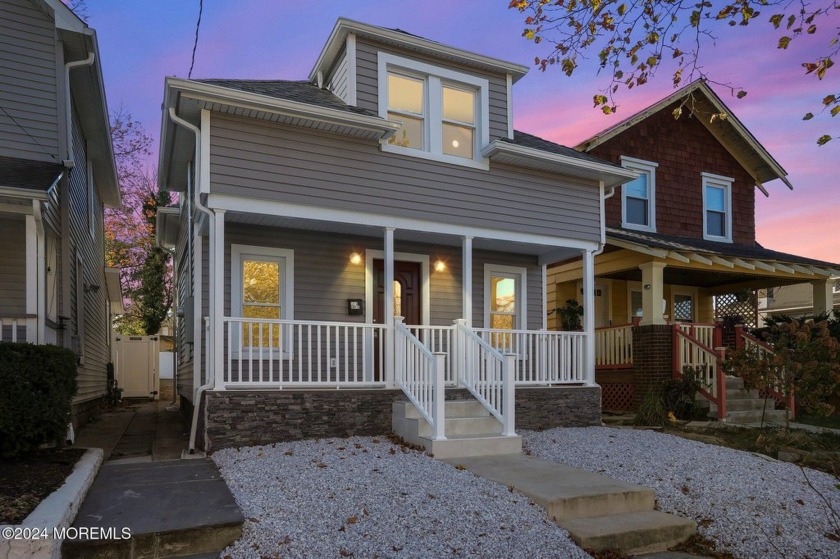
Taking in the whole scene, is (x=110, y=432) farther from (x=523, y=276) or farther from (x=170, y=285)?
Result: (x=170, y=285)

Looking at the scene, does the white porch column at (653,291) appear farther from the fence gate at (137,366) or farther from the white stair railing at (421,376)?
the fence gate at (137,366)

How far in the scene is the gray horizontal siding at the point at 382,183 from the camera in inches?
307

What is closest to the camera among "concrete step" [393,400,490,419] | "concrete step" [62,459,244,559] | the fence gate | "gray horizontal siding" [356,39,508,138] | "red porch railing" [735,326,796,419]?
"concrete step" [62,459,244,559]

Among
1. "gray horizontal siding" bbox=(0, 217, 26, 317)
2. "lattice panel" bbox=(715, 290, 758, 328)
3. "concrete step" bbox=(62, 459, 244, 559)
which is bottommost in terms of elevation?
"concrete step" bbox=(62, 459, 244, 559)

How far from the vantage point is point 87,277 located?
12000 millimetres

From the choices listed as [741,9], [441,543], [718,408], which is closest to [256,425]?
[441,543]

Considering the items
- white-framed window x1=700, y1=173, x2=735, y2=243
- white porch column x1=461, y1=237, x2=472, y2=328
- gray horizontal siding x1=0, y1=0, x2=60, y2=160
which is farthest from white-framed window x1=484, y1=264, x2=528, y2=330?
gray horizontal siding x1=0, y1=0, x2=60, y2=160

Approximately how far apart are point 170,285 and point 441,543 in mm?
21901

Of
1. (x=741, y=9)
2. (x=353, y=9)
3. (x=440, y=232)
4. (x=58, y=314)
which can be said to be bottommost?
(x=58, y=314)

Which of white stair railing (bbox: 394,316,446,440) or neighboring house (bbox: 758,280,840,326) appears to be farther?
neighboring house (bbox: 758,280,840,326)

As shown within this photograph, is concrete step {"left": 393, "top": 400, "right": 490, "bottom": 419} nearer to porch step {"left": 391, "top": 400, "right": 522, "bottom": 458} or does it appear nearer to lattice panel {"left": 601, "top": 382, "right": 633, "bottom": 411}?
porch step {"left": 391, "top": 400, "right": 522, "bottom": 458}

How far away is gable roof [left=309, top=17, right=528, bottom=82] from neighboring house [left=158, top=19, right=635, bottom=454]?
0.03 m

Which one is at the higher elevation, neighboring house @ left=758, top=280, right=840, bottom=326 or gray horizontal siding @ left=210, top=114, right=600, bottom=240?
gray horizontal siding @ left=210, top=114, right=600, bottom=240

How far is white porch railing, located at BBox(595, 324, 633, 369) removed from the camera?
39.0ft
